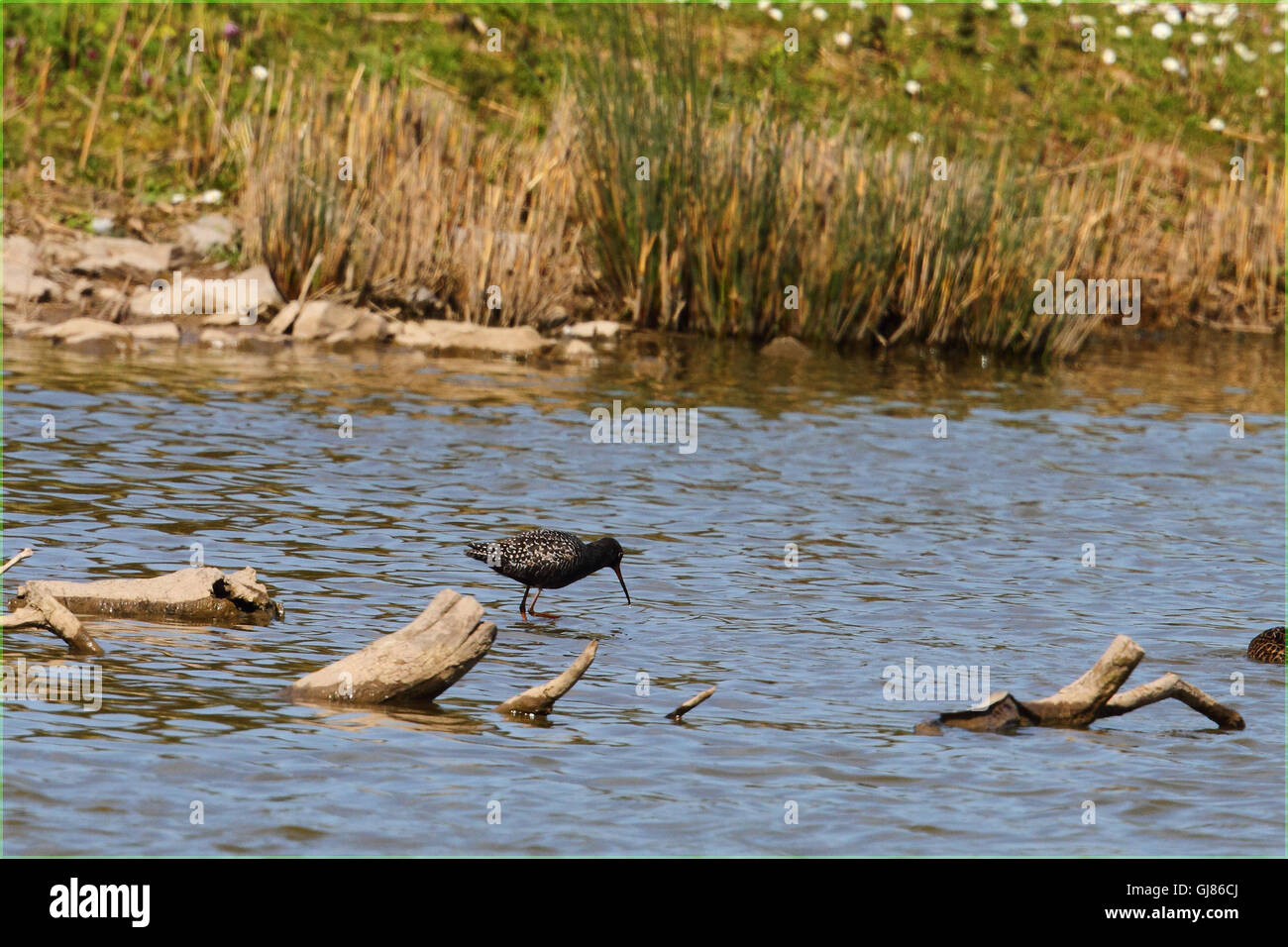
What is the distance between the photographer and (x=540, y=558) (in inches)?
340

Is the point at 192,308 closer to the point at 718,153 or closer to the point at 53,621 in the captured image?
the point at 718,153

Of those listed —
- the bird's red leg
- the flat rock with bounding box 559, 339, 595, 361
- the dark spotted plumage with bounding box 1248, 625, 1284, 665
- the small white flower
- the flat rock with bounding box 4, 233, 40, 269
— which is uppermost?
the small white flower

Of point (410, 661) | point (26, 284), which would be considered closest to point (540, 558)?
point (410, 661)

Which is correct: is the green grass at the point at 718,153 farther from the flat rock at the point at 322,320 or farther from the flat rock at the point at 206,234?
the flat rock at the point at 206,234

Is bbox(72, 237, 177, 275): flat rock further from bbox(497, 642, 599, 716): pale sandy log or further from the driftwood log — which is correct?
the driftwood log

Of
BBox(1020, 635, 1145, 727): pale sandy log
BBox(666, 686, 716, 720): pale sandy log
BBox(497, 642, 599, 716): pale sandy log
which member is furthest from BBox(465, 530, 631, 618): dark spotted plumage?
BBox(1020, 635, 1145, 727): pale sandy log

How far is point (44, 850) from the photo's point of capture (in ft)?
17.6

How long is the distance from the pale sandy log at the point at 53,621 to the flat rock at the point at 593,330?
37.9ft

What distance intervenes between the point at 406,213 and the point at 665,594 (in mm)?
9056

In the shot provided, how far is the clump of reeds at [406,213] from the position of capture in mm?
17328

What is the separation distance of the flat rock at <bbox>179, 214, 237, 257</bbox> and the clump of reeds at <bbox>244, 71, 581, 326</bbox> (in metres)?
1.00

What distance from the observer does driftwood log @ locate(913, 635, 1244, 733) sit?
6.67 metres

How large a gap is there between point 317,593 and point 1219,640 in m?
4.49

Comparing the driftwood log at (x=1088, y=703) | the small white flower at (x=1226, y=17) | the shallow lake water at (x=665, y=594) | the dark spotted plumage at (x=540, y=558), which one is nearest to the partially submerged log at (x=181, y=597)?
the shallow lake water at (x=665, y=594)
